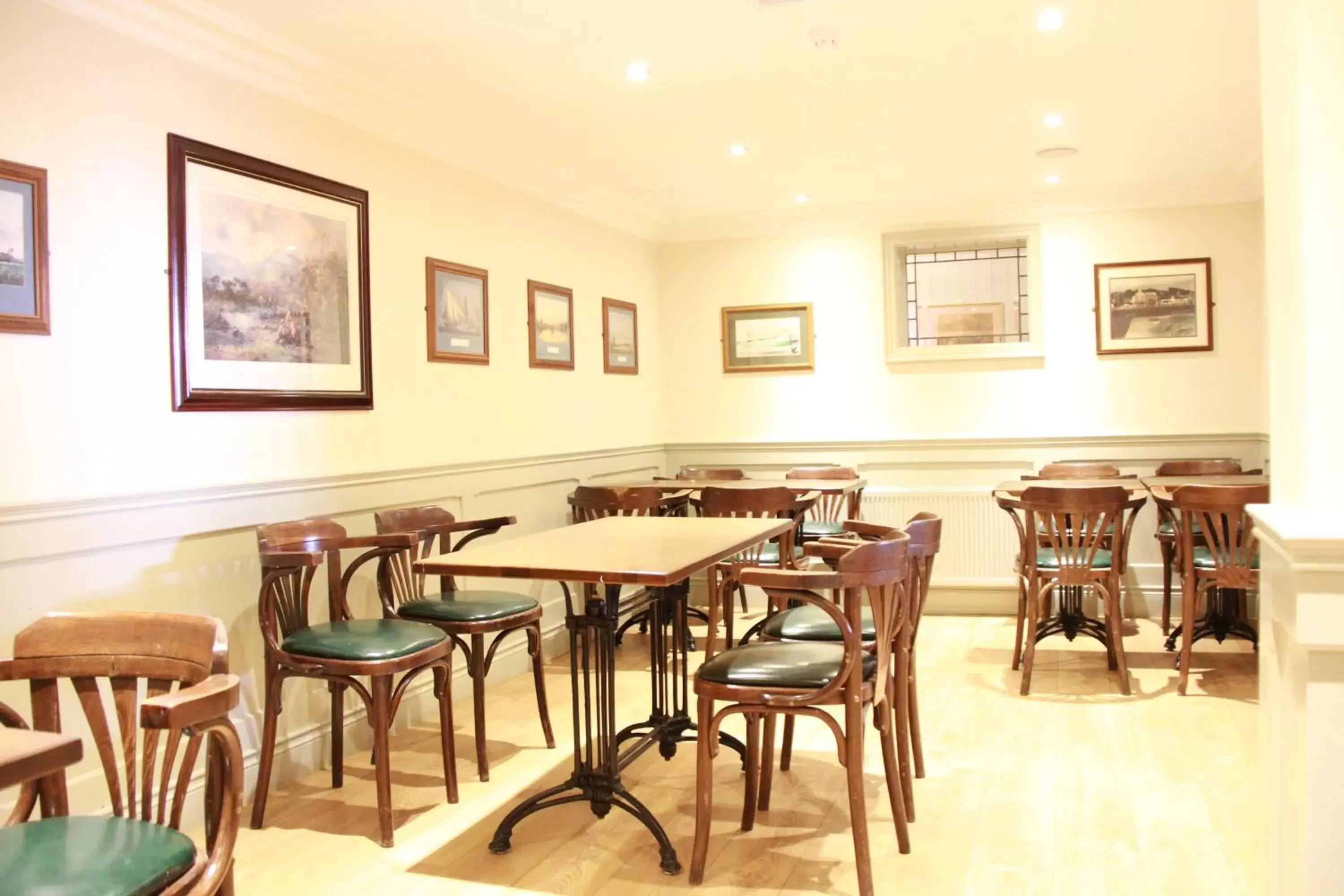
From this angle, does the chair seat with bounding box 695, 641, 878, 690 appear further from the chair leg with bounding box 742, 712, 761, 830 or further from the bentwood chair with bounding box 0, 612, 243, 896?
the bentwood chair with bounding box 0, 612, 243, 896

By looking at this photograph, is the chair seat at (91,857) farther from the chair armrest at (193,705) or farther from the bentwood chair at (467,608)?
the bentwood chair at (467,608)

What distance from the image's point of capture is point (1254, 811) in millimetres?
3023

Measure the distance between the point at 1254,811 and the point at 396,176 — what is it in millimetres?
3913

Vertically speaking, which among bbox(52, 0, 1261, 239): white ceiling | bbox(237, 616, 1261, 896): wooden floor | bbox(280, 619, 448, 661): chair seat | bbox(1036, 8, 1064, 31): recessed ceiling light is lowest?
bbox(237, 616, 1261, 896): wooden floor

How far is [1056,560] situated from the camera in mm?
4488

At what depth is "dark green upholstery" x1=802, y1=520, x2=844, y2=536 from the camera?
541 centimetres

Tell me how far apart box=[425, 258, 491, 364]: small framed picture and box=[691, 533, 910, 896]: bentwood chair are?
2.34 m

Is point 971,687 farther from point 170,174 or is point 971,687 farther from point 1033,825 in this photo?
point 170,174

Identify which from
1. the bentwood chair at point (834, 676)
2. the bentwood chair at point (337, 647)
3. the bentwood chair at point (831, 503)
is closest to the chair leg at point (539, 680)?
the bentwood chair at point (337, 647)

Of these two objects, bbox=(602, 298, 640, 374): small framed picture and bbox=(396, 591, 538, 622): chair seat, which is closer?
bbox=(396, 591, 538, 622): chair seat

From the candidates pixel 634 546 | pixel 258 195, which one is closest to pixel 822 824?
pixel 634 546

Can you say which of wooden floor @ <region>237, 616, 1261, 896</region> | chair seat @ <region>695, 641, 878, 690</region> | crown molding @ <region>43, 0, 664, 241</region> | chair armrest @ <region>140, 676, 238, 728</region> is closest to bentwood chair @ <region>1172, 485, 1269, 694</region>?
wooden floor @ <region>237, 616, 1261, 896</region>

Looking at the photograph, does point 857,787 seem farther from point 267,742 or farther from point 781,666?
point 267,742

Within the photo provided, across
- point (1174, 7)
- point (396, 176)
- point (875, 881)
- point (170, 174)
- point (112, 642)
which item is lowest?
point (875, 881)
